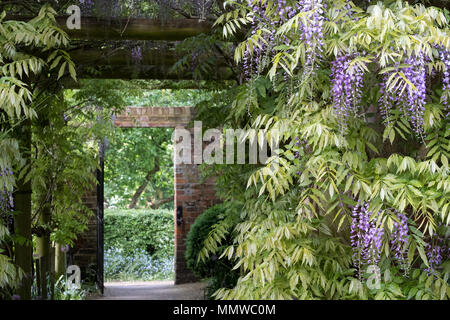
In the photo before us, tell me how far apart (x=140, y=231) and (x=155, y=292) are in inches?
77.6

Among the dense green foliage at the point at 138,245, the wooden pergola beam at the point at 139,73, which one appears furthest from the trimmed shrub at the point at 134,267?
the wooden pergola beam at the point at 139,73

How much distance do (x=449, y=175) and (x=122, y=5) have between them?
2.11 m

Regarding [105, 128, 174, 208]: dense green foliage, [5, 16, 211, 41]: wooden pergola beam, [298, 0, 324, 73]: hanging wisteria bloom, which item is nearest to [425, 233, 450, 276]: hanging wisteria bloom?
[298, 0, 324, 73]: hanging wisteria bloom

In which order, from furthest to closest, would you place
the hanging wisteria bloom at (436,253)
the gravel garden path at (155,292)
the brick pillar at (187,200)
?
1. the brick pillar at (187,200)
2. the gravel garden path at (155,292)
3. the hanging wisteria bloom at (436,253)

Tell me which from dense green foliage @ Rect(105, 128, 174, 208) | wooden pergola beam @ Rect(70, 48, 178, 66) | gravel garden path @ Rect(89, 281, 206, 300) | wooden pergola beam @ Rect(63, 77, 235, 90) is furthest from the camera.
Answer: dense green foliage @ Rect(105, 128, 174, 208)

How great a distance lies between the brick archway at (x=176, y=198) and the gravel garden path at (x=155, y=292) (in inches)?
10.7

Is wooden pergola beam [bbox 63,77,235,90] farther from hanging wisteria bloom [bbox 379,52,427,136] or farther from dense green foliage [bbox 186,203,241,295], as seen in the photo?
hanging wisteria bloom [bbox 379,52,427,136]

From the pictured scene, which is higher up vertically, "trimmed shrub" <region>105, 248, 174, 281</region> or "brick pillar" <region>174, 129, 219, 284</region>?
"brick pillar" <region>174, 129, 219, 284</region>

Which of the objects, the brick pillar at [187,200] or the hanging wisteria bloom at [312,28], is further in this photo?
the brick pillar at [187,200]

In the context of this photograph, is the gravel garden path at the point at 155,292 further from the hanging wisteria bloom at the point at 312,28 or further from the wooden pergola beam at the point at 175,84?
the hanging wisteria bloom at the point at 312,28

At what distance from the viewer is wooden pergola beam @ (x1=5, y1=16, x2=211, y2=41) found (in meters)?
3.19

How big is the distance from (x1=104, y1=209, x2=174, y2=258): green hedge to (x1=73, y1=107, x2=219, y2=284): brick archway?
1348 millimetres

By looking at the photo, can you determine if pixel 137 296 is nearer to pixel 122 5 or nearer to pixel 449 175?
pixel 122 5

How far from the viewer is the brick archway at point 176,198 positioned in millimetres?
6965
